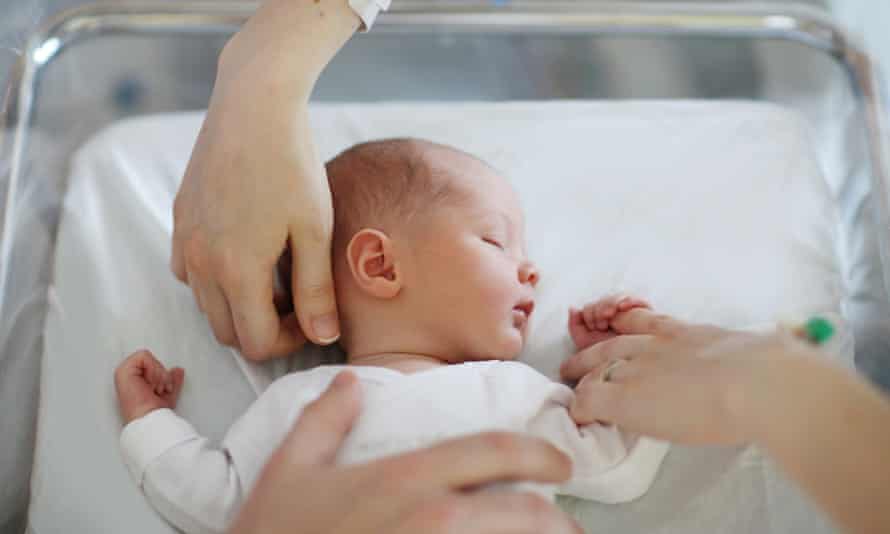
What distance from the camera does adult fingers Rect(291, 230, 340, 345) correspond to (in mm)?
1024

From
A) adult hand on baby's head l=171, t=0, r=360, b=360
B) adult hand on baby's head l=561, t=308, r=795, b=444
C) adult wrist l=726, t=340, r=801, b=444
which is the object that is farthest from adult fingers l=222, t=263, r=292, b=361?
adult wrist l=726, t=340, r=801, b=444

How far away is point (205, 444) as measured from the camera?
1.05 meters

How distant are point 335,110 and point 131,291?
42 cm

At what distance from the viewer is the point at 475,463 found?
31.4 inches

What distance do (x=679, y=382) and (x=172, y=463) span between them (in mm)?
517

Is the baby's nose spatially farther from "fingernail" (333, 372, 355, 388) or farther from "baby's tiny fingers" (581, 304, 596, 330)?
"fingernail" (333, 372, 355, 388)

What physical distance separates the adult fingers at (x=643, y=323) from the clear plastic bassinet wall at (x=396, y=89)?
1.08 feet

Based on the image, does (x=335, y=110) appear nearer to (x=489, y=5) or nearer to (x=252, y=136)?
(x=489, y=5)

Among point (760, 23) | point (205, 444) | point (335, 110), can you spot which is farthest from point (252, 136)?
point (760, 23)

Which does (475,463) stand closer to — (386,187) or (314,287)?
(314,287)

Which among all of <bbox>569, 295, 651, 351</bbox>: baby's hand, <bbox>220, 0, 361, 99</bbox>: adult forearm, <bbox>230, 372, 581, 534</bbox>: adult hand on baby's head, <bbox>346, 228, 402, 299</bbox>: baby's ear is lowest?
<bbox>569, 295, 651, 351</bbox>: baby's hand

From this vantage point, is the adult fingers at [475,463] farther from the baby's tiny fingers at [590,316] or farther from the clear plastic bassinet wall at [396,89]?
the clear plastic bassinet wall at [396,89]

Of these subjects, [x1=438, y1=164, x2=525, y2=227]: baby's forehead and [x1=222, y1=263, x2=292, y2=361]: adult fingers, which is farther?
[x1=438, y1=164, x2=525, y2=227]: baby's forehead

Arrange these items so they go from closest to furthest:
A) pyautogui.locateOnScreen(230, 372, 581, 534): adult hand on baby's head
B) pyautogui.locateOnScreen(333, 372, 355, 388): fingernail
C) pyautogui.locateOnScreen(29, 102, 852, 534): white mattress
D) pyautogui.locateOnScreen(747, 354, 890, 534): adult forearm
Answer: pyautogui.locateOnScreen(747, 354, 890, 534): adult forearm < pyautogui.locateOnScreen(230, 372, 581, 534): adult hand on baby's head < pyautogui.locateOnScreen(333, 372, 355, 388): fingernail < pyautogui.locateOnScreen(29, 102, 852, 534): white mattress
